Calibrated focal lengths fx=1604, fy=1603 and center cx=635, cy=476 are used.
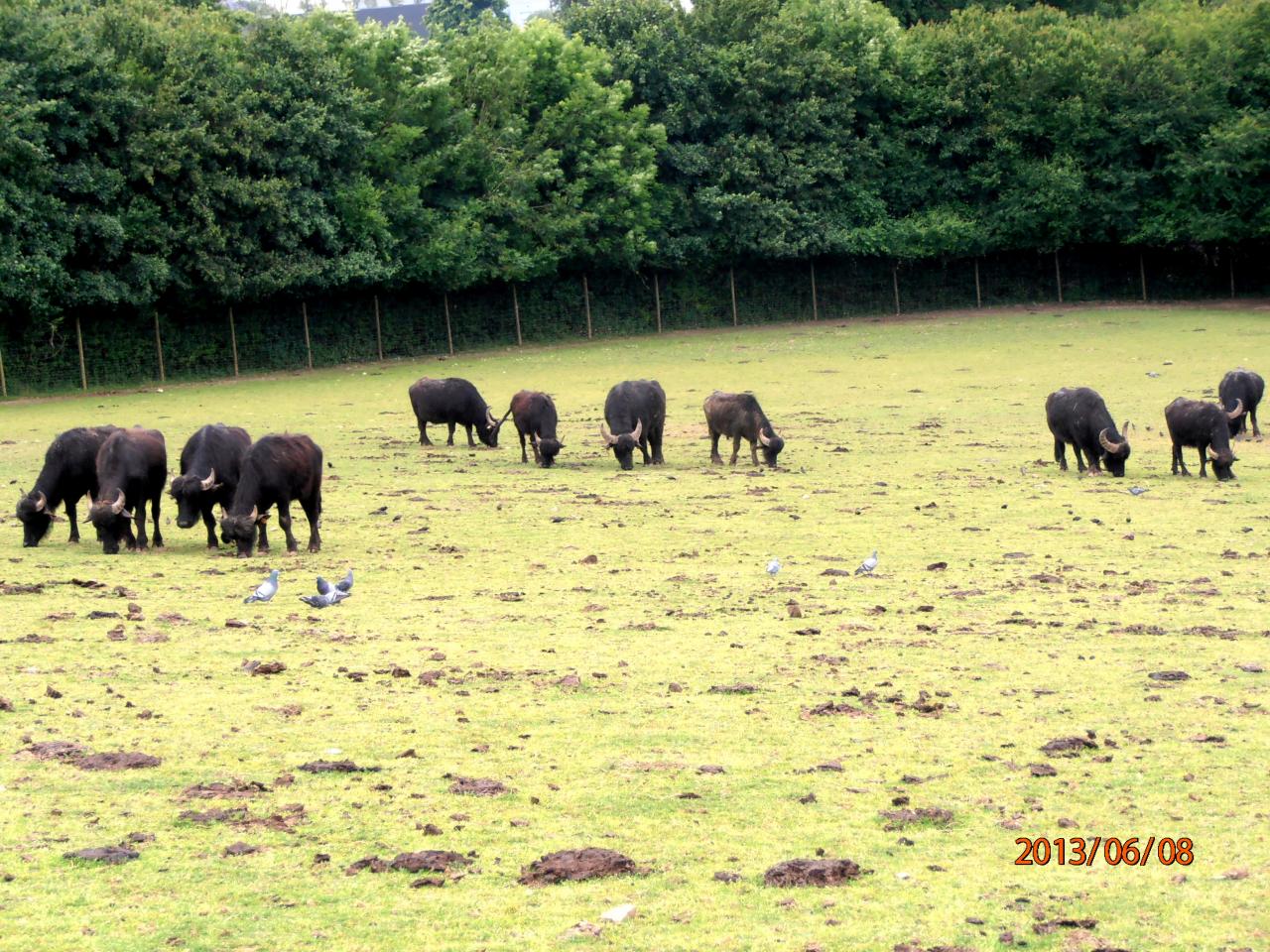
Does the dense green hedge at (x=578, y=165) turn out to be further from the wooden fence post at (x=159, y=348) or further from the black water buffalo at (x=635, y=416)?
the black water buffalo at (x=635, y=416)

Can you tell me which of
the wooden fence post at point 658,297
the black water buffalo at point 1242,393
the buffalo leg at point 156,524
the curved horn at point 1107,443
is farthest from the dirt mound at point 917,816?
the wooden fence post at point 658,297

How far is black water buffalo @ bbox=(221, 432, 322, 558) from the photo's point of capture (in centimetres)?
1784

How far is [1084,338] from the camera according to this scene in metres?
48.8

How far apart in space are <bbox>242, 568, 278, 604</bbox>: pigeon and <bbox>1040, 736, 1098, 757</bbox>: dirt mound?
7779mm

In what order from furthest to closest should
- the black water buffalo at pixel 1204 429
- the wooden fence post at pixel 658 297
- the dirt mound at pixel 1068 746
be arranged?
the wooden fence post at pixel 658 297
the black water buffalo at pixel 1204 429
the dirt mound at pixel 1068 746

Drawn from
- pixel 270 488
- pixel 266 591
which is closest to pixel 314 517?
pixel 270 488

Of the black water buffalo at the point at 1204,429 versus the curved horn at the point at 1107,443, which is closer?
the black water buffalo at the point at 1204,429

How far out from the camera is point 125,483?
59.5 feet

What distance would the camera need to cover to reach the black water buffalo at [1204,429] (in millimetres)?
23688

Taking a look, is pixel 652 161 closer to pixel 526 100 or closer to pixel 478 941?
pixel 526 100

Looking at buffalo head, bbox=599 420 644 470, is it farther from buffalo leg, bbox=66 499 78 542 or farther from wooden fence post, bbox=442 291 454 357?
wooden fence post, bbox=442 291 454 357

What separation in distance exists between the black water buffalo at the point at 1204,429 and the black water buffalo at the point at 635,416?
814 cm

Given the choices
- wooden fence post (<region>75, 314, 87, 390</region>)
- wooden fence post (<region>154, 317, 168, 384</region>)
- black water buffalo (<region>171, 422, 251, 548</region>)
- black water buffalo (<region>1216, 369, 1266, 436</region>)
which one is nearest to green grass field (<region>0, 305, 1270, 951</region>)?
black water buffalo (<region>171, 422, 251, 548</region>)
